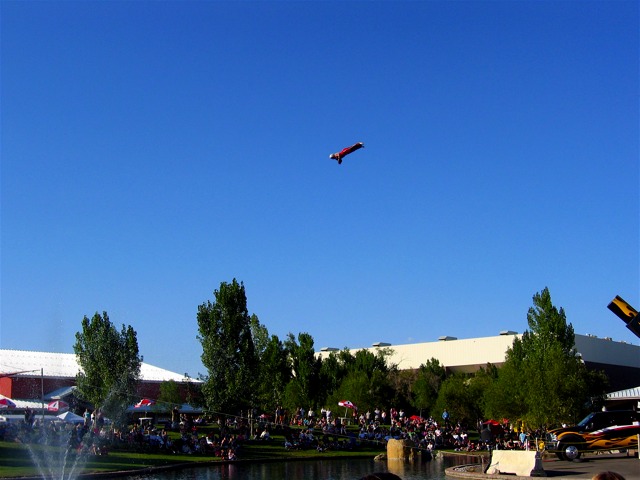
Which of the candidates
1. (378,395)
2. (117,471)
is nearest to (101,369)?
(117,471)

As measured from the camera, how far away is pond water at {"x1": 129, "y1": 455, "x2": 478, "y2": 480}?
34.0 meters

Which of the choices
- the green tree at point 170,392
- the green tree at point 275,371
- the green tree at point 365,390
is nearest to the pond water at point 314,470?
the green tree at point 365,390

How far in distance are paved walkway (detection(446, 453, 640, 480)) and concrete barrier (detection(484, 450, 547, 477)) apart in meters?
0.39

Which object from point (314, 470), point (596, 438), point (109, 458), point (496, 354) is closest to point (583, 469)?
point (596, 438)

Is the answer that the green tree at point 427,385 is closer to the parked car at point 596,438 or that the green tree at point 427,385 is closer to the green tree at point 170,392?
the green tree at point 170,392

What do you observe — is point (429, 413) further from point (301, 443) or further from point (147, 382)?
point (301, 443)

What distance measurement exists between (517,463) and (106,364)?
36.8 m

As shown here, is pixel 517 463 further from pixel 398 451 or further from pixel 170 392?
pixel 170 392

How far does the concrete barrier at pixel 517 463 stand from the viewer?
100 feet

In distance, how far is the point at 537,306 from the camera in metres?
64.9

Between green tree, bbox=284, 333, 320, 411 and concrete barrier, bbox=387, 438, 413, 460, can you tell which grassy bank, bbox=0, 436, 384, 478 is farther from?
green tree, bbox=284, 333, 320, 411

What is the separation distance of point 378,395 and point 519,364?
2063 cm

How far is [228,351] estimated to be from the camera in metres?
58.9

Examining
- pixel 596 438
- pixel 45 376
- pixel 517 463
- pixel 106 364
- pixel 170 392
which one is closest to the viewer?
pixel 517 463
